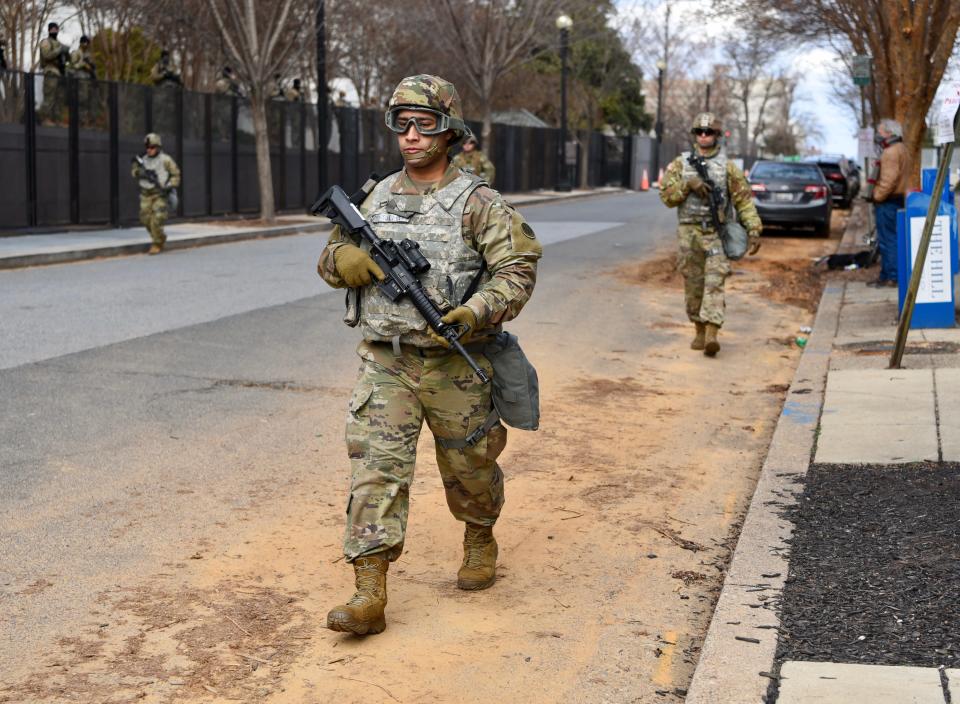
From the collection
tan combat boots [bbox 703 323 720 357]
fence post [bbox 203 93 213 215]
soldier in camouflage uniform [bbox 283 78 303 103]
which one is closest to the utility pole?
soldier in camouflage uniform [bbox 283 78 303 103]

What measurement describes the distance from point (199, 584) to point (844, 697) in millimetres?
2413

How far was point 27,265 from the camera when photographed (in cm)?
1778

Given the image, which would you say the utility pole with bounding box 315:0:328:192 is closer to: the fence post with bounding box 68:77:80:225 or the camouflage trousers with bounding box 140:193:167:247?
the fence post with bounding box 68:77:80:225

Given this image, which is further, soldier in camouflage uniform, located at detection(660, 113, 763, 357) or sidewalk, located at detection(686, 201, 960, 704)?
soldier in camouflage uniform, located at detection(660, 113, 763, 357)

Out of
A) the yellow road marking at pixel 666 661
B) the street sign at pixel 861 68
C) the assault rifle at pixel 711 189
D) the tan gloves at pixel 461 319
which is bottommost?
the yellow road marking at pixel 666 661

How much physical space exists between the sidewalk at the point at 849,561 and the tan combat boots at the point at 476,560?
891 mm

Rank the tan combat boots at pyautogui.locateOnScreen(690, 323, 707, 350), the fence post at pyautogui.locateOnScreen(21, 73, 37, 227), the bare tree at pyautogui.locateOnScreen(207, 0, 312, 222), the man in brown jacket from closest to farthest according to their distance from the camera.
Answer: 1. the tan combat boots at pyautogui.locateOnScreen(690, 323, 707, 350)
2. the man in brown jacket
3. the fence post at pyautogui.locateOnScreen(21, 73, 37, 227)
4. the bare tree at pyautogui.locateOnScreen(207, 0, 312, 222)

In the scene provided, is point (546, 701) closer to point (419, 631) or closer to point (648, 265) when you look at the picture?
point (419, 631)

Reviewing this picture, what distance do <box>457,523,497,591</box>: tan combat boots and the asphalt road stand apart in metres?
1.22

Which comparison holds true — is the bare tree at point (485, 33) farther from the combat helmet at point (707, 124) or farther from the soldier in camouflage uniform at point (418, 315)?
the soldier in camouflage uniform at point (418, 315)

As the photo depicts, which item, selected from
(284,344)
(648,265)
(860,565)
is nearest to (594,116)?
(648,265)

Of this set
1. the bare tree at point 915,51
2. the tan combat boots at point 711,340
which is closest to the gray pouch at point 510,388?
the tan combat boots at point 711,340

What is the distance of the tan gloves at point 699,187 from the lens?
10.5 metres

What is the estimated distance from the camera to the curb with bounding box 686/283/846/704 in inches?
157
